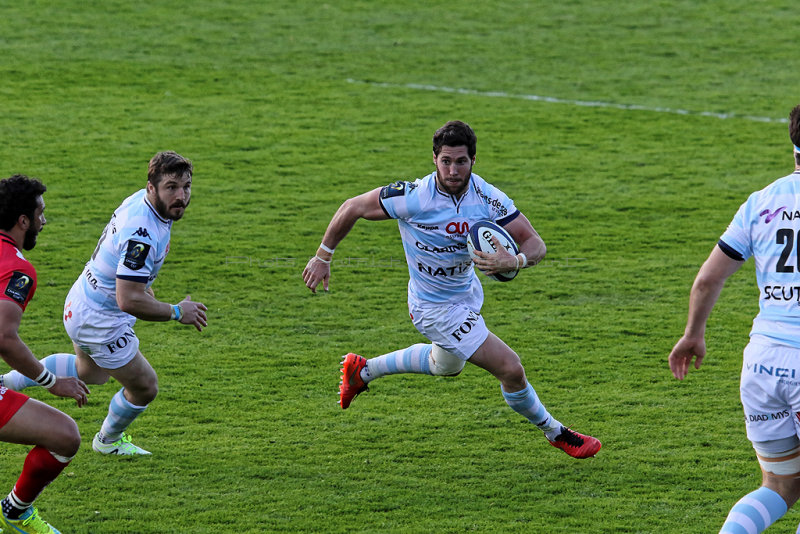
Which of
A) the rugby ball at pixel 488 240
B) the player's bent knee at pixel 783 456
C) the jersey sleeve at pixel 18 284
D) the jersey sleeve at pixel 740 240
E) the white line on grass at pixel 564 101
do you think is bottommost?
the player's bent knee at pixel 783 456

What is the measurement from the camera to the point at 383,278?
1027cm

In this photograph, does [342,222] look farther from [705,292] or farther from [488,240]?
[705,292]

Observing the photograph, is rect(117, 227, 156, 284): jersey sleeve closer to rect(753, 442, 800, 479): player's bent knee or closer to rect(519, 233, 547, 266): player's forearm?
rect(519, 233, 547, 266): player's forearm

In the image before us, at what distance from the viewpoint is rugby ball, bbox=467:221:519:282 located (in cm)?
607

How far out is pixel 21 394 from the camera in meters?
5.22

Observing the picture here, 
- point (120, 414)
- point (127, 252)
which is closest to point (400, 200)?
point (127, 252)

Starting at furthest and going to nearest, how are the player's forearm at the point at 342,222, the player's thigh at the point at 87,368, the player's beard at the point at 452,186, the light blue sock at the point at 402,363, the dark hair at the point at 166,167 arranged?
the light blue sock at the point at 402,363 → the player's thigh at the point at 87,368 → the player's forearm at the point at 342,222 → the player's beard at the point at 452,186 → the dark hair at the point at 166,167

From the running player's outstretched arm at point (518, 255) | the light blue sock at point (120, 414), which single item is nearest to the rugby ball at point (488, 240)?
the running player's outstretched arm at point (518, 255)

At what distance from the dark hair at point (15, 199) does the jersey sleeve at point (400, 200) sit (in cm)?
203

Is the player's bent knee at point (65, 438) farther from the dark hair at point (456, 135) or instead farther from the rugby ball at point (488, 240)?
the dark hair at point (456, 135)

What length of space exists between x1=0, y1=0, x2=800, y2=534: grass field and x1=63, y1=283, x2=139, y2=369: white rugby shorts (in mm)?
694

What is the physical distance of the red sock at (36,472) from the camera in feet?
17.4

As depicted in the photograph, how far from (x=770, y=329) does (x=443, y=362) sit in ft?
8.56

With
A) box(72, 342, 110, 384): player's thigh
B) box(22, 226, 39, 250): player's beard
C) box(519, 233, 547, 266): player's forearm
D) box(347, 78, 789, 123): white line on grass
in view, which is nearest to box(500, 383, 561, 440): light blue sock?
box(519, 233, 547, 266): player's forearm
